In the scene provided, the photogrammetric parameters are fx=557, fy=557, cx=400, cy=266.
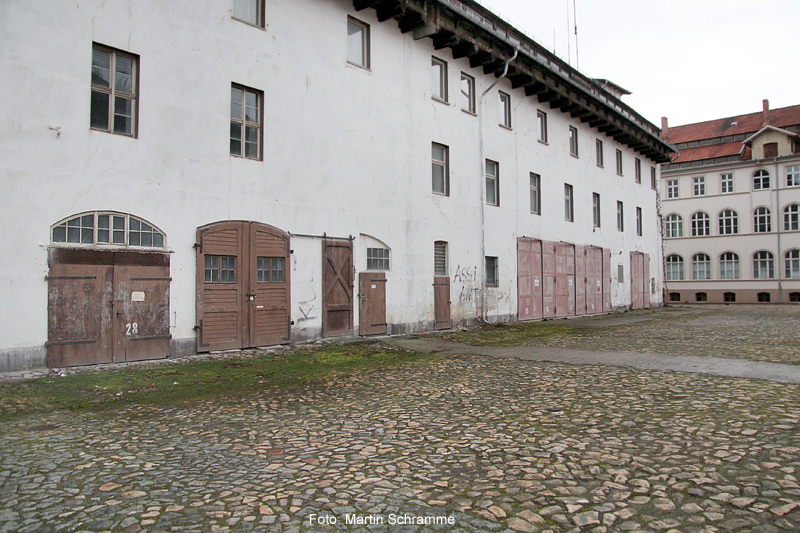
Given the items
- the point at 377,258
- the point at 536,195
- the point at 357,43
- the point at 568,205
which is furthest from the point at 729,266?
the point at 357,43

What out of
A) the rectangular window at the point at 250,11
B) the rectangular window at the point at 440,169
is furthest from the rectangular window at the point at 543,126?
the rectangular window at the point at 250,11

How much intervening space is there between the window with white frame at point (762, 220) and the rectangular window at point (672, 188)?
616 cm

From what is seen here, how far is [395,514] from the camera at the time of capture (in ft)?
11.8

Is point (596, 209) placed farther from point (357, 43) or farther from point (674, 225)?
point (674, 225)

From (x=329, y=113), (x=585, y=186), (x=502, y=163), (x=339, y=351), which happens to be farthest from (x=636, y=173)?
(x=339, y=351)

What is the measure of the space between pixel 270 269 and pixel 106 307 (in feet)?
11.8

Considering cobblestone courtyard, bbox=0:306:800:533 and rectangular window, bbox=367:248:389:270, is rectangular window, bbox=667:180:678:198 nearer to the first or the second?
rectangular window, bbox=367:248:389:270

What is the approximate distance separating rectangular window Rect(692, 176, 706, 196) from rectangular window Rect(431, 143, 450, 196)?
119ft

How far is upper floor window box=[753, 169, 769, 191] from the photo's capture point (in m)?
42.8

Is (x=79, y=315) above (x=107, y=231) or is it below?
below

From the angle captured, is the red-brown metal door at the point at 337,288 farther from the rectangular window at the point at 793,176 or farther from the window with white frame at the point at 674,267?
the rectangular window at the point at 793,176

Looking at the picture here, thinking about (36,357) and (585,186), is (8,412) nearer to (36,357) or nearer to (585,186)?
(36,357)

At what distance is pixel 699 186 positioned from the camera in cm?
4581

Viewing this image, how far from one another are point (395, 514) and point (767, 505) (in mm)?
2367
